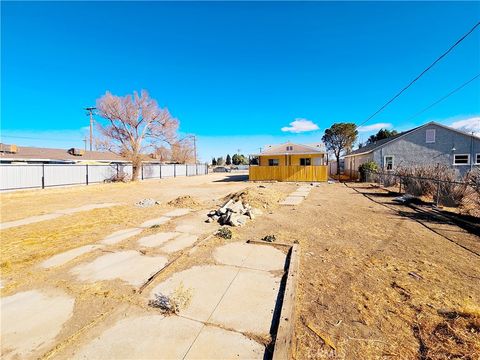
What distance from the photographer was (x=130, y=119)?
24109 mm

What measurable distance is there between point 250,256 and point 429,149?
908 inches

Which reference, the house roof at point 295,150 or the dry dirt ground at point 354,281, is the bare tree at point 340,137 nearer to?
the house roof at point 295,150

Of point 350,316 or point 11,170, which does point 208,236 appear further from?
point 11,170

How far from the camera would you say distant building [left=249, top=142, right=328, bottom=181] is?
65.8 ft

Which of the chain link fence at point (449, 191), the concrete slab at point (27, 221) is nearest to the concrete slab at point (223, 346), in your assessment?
the concrete slab at point (27, 221)

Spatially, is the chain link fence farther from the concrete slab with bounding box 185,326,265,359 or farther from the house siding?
the house siding

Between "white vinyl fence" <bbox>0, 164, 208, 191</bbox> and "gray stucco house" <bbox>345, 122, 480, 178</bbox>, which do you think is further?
"gray stucco house" <bbox>345, 122, 480, 178</bbox>

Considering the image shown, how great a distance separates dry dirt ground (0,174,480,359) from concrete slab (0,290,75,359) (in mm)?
134

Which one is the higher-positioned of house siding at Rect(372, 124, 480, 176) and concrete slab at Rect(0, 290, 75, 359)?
house siding at Rect(372, 124, 480, 176)

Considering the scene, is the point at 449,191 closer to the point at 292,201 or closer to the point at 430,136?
the point at 292,201

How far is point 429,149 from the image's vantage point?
64.1 feet

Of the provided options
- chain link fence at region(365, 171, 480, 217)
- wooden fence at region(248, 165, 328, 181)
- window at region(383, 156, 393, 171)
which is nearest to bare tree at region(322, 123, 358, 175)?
window at region(383, 156, 393, 171)

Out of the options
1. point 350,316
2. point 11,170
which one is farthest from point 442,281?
point 11,170

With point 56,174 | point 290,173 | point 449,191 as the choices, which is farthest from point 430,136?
point 56,174
